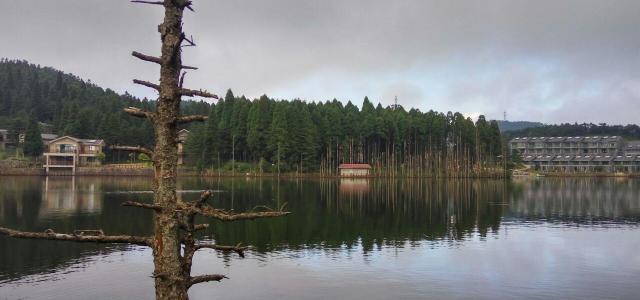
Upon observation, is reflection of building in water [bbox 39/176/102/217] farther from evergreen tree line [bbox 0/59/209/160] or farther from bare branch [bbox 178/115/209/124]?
bare branch [bbox 178/115/209/124]

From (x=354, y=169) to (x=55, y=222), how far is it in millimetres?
87453

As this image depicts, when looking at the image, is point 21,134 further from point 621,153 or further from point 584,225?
point 621,153

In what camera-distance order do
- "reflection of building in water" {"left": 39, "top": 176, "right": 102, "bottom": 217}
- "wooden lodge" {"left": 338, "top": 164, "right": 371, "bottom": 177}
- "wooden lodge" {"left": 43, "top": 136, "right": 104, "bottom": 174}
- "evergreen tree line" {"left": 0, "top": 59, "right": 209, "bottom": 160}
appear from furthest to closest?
1. "evergreen tree line" {"left": 0, "top": 59, "right": 209, "bottom": 160}
2. "wooden lodge" {"left": 338, "top": 164, "right": 371, "bottom": 177}
3. "wooden lodge" {"left": 43, "top": 136, "right": 104, "bottom": 174}
4. "reflection of building in water" {"left": 39, "top": 176, "right": 102, "bottom": 217}

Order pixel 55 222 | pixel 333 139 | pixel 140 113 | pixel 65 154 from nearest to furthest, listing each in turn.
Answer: pixel 140 113 < pixel 55 222 < pixel 65 154 < pixel 333 139

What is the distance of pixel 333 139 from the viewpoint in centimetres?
12731

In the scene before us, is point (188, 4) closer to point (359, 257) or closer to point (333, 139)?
point (359, 257)

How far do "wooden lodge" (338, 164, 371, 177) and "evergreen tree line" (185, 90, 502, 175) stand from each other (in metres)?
3.25

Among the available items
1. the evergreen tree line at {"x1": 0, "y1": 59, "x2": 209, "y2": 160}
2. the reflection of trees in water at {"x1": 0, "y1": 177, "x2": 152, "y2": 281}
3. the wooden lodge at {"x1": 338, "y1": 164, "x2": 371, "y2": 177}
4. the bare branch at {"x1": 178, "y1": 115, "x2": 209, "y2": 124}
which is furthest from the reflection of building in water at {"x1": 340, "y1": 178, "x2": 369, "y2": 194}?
the bare branch at {"x1": 178, "y1": 115, "x2": 209, "y2": 124}

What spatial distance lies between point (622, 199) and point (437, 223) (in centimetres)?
4053

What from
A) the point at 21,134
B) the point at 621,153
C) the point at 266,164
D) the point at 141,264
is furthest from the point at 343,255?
the point at 621,153

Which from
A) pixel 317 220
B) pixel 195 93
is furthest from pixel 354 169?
pixel 195 93

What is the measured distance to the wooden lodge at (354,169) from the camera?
12050 cm

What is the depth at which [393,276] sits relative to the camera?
23047 mm

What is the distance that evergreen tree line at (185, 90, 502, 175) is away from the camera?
12050 centimetres
